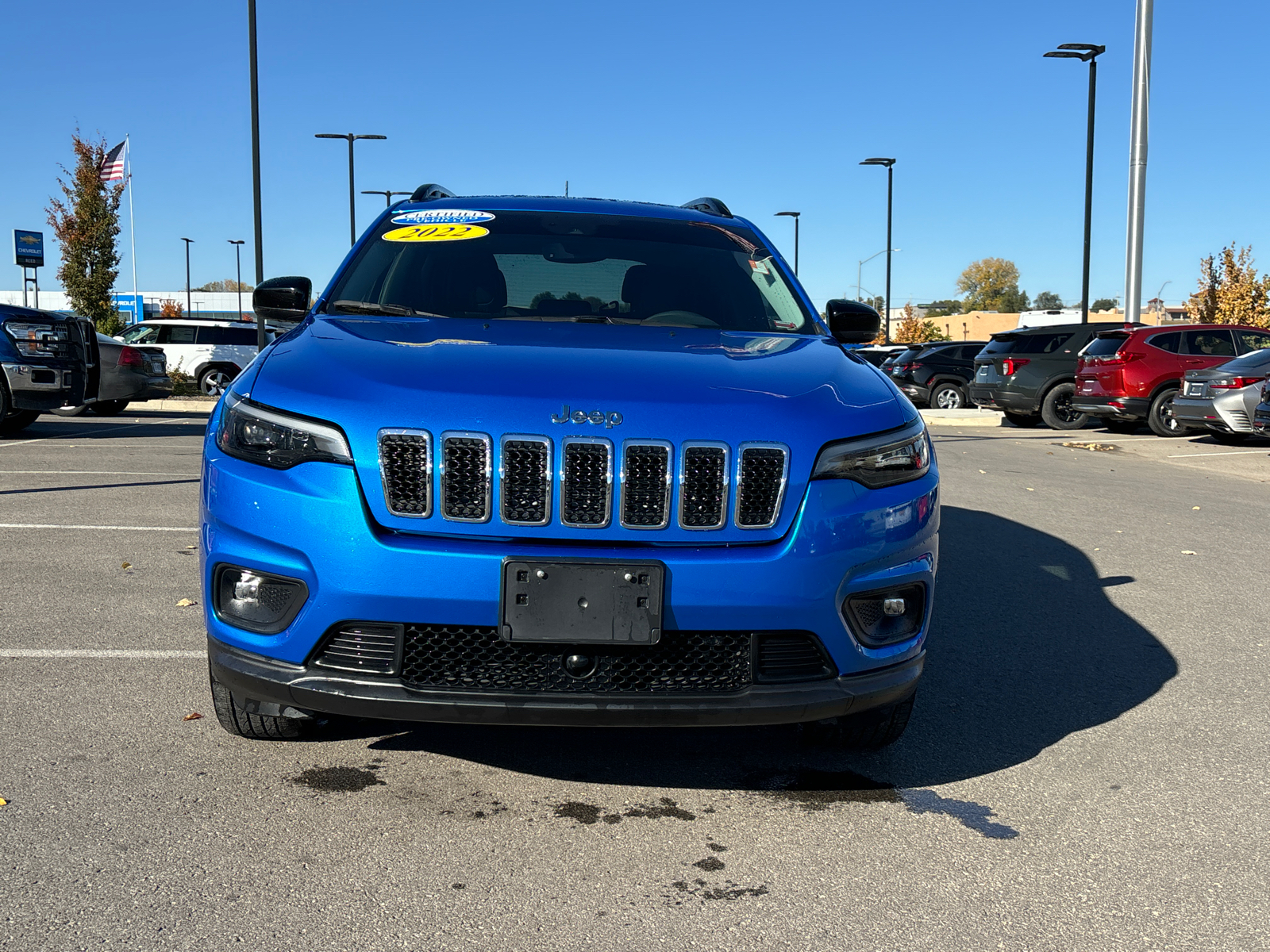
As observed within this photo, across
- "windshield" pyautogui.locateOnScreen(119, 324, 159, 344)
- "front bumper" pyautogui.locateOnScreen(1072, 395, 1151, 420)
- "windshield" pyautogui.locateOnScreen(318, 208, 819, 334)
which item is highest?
"windshield" pyautogui.locateOnScreen(119, 324, 159, 344)

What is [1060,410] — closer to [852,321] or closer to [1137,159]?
[1137,159]

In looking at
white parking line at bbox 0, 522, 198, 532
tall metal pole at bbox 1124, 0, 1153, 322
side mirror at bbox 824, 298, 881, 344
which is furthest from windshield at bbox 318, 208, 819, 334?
tall metal pole at bbox 1124, 0, 1153, 322

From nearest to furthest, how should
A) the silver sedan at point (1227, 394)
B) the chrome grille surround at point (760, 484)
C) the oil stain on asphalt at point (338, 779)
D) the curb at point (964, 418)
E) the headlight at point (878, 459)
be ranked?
the chrome grille surround at point (760, 484) < the headlight at point (878, 459) < the oil stain on asphalt at point (338, 779) < the silver sedan at point (1227, 394) < the curb at point (964, 418)

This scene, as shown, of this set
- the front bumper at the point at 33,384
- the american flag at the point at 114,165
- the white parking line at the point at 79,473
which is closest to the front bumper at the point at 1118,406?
the white parking line at the point at 79,473

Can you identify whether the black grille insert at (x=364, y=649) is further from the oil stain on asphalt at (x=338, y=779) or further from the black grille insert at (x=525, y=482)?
the oil stain on asphalt at (x=338, y=779)

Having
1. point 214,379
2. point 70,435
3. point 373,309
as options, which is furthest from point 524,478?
point 214,379

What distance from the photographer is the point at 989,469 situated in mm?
13531

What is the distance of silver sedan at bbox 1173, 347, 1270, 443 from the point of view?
1552cm

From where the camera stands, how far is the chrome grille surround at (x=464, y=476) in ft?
9.72

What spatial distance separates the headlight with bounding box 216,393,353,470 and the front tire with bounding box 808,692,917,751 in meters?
1.62

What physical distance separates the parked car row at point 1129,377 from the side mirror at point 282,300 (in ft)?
45.6

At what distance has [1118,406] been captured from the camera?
1881 centimetres

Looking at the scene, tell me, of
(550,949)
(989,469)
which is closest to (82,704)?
(550,949)

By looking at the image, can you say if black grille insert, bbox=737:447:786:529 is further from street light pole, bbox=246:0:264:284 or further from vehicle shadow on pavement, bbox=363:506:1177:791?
street light pole, bbox=246:0:264:284
